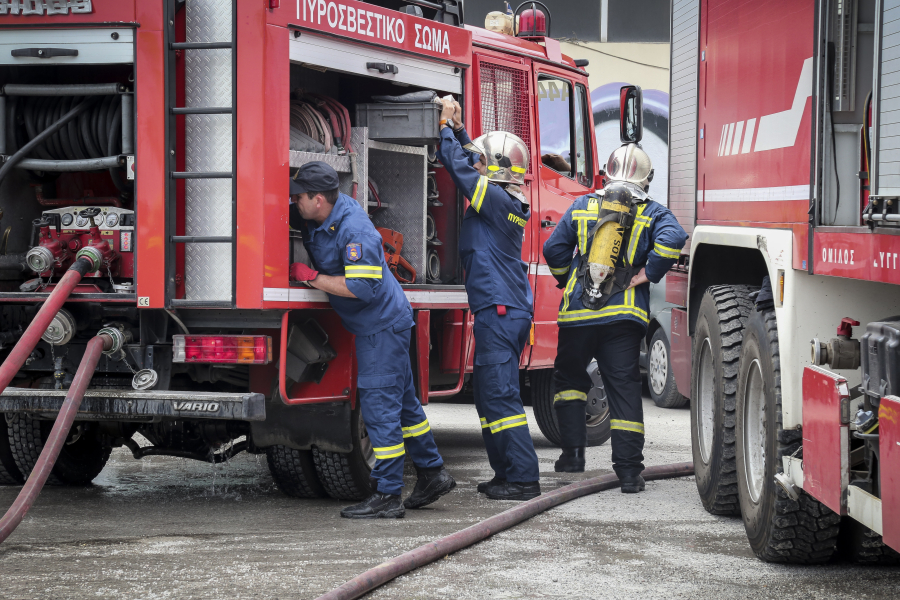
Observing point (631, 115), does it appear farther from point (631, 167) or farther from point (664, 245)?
point (664, 245)

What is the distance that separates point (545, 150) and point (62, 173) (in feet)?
11.1

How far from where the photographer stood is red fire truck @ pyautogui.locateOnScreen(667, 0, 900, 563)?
11.9ft

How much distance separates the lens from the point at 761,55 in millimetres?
5035

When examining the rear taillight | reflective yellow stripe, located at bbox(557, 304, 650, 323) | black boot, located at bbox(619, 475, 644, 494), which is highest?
reflective yellow stripe, located at bbox(557, 304, 650, 323)

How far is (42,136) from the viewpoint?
5.53 metres

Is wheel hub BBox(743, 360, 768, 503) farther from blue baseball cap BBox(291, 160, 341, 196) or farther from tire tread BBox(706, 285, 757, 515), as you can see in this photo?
blue baseball cap BBox(291, 160, 341, 196)

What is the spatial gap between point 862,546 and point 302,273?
9.07 feet

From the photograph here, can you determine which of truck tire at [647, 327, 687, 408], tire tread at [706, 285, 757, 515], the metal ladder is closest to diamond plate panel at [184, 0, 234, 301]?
the metal ladder

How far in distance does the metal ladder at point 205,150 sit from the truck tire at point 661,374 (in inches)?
247

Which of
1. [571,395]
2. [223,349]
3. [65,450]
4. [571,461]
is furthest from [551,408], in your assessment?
[223,349]

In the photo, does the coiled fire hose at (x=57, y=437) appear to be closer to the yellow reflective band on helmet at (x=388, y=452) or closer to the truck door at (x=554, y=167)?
the yellow reflective band on helmet at (x=388, y=452)

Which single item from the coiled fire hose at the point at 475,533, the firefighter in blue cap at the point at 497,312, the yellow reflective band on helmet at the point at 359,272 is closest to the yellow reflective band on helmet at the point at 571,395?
the coiled fire hose at the point at 475,533

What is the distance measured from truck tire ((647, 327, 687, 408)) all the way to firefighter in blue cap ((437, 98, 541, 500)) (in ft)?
15.2

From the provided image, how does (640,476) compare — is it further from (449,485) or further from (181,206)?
(181,206)
